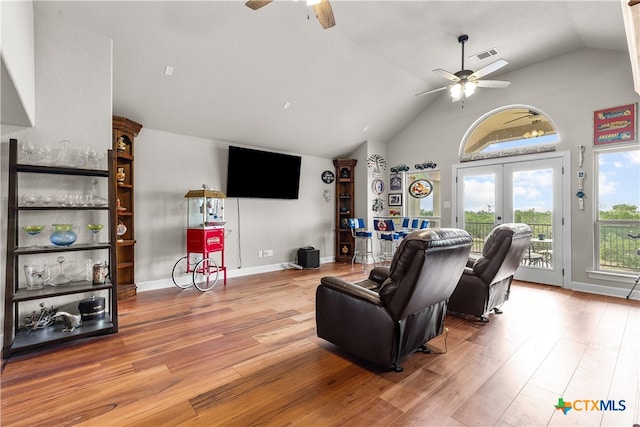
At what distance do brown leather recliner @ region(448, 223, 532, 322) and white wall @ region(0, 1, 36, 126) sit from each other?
14.5 feet

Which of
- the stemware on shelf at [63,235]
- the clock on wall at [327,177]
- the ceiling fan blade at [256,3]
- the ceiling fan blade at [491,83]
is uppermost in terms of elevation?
the ceiling fan blade at [491,83]

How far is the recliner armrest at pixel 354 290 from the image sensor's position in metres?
2.18

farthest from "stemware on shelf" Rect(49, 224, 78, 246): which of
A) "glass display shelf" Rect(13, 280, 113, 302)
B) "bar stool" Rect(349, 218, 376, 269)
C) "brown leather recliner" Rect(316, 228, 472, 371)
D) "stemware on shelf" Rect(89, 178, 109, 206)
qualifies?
"bar stool" Rect(349, 218, 376, 269)

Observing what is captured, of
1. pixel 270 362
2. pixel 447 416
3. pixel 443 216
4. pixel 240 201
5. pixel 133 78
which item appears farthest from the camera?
pixel 443 216

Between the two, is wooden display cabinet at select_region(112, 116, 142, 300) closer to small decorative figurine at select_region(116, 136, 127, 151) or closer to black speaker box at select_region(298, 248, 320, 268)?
small decorative figurine at select_region(116, 136, 127, 151)

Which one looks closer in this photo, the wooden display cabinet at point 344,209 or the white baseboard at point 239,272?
the white baseboard at point 239,272

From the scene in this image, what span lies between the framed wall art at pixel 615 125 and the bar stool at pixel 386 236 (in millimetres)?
3568

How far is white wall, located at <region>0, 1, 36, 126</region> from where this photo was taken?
80.0 inches

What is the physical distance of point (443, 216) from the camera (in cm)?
635

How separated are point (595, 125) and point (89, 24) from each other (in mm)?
6983

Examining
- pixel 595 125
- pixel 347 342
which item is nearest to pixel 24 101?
pixel 347 342

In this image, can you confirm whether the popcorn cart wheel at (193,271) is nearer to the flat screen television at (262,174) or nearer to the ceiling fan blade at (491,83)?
the flat screen television at (262,174)

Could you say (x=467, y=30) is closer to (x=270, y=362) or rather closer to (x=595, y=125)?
(x=595, y=125)

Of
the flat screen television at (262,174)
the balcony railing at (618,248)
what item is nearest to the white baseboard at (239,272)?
the flat screen television at (262,174)
